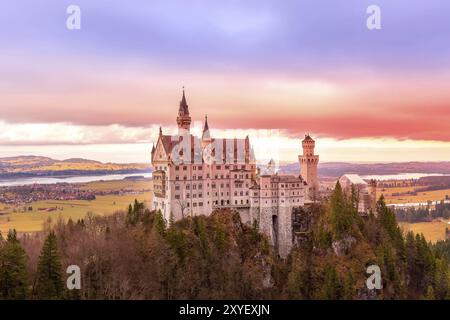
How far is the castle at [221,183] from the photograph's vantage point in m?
83.8

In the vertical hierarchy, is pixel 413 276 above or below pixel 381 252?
below

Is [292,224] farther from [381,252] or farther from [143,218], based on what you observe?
[143,218]

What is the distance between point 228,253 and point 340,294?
1903cm

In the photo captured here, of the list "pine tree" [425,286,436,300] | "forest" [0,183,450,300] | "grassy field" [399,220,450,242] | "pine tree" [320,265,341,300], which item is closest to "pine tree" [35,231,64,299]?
"forest" [0,183,450,300]

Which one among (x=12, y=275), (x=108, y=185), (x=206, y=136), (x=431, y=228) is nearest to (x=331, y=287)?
(x=206, y=136)

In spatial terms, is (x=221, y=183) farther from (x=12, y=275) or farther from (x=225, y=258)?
(x=12, y=275)

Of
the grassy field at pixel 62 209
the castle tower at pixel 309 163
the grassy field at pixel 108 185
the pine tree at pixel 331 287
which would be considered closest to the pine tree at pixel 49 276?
the grassy field at pixel 62 209

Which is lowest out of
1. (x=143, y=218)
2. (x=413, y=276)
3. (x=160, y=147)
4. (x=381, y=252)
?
(x=413, y=276)

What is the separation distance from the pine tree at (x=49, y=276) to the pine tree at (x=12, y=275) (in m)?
1.81

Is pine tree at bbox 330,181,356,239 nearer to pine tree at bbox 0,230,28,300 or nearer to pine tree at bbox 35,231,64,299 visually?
pine tree at bbox 35,231,64,299

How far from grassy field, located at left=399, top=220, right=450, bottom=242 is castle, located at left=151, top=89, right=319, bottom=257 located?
90594 millimetres

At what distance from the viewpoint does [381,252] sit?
273ft

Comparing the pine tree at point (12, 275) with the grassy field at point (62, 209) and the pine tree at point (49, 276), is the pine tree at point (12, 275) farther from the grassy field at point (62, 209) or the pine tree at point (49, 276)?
the grassy field at point (62, 209)

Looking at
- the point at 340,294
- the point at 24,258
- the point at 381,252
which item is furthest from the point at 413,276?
the point at 24,258
